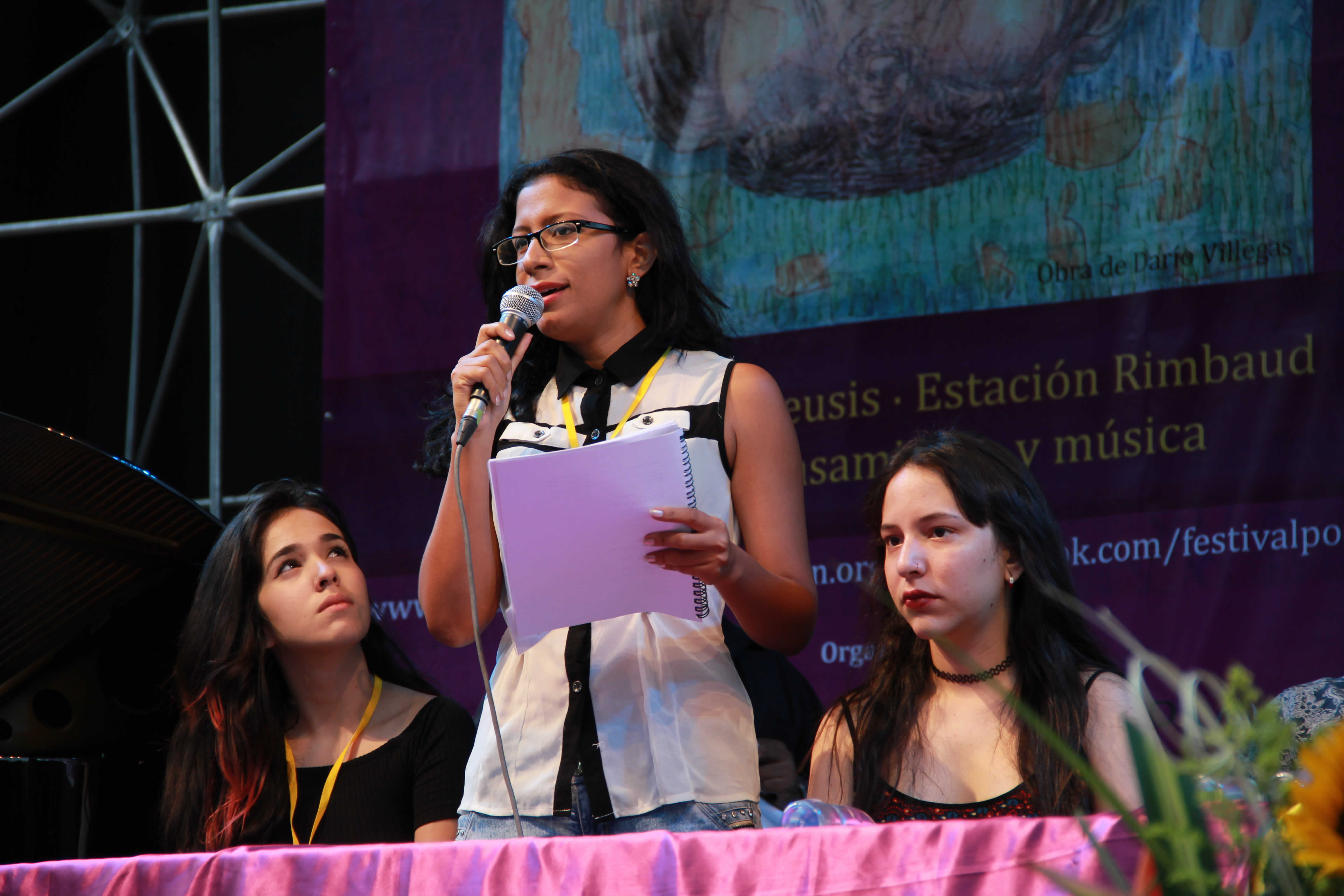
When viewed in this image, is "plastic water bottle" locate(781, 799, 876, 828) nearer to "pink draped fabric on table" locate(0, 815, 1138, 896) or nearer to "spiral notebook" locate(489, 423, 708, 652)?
"pink draped fabric on table" locate(0, 815, 1138, 896)

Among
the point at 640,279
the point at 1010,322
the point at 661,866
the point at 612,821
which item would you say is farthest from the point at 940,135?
the point at 661,866

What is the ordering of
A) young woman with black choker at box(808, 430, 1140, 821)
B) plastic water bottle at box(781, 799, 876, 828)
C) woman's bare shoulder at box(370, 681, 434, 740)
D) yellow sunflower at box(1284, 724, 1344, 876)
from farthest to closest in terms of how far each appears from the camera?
1. woman's bare shoulder at box(370, 681, 434, 740)
2. young woman with black choker at box(808, 430, 1140, 821)
3. plastic water bottle at box(781, 799, 876, 828)
4. yellow sunflower at box(1284, 724, 1344, 876)

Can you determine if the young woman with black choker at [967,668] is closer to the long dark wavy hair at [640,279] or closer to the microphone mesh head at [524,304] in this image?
the long dark wavy hair at [640,279]

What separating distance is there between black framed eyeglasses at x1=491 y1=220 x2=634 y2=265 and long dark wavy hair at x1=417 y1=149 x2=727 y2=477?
1.3 inches

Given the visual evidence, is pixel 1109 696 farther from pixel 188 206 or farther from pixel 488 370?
pixel 188 206

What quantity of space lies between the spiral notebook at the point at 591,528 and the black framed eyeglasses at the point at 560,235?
0.36 metres

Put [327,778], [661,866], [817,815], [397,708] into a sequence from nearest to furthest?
[661,866], [817,815], [327,778], [397,708]

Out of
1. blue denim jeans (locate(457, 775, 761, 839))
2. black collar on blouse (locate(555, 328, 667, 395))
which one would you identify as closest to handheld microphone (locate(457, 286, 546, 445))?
black collar on blouse (locate(555, 328, 667, 395))

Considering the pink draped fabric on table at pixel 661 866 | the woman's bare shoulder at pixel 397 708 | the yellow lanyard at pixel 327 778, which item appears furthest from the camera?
the woman's bare shoulder at pixel 397 708

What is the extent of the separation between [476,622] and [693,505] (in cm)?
31

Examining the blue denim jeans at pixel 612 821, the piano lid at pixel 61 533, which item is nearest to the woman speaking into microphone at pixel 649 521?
the blue denim jeans at pixel 612 821

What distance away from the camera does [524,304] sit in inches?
68.2

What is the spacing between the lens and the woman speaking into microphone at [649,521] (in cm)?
163

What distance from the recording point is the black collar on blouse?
1872 millimetres
